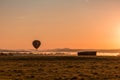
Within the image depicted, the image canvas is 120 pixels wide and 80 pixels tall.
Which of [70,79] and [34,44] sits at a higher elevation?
[34,44]

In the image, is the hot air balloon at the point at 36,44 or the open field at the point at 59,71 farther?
the hot air balloon at the point at 36,44

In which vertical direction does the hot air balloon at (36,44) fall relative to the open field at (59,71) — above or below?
above

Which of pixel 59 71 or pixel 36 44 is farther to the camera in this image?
pixel 36 44

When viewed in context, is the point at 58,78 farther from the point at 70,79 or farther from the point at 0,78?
the point at 0,78

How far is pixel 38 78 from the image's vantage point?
40625 mm

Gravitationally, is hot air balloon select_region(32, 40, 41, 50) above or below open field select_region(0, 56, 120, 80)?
above

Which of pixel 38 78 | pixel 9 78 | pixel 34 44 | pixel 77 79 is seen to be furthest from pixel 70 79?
pixel 34 44

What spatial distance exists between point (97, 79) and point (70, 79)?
307 cm

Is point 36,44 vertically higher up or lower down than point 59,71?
higher up

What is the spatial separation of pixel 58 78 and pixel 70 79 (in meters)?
1.51

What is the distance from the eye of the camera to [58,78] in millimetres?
40531

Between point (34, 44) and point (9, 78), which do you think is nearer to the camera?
point (9, 78)

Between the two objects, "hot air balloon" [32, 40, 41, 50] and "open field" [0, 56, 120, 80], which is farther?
"hot air balloon" [32, 40, 41, 50]

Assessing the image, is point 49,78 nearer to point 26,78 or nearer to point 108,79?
point 26,78
